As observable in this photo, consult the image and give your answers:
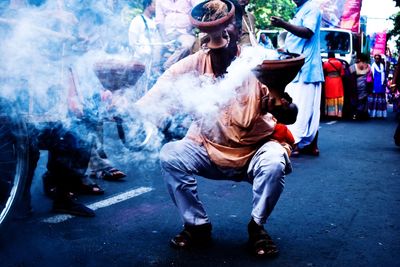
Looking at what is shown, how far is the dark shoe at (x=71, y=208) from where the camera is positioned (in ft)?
11.8

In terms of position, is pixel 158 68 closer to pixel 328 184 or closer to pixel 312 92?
pixel 312 92

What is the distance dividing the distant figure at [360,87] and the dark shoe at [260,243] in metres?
9.66

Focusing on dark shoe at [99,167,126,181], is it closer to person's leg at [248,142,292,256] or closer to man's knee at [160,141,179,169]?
man's knee at [160,141,179,169]

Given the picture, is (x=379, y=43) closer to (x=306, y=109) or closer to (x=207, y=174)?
(x=306, y=109)

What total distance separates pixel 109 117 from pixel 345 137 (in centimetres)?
570

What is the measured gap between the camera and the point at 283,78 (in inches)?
106

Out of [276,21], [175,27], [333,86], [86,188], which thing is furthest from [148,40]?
[333,86]

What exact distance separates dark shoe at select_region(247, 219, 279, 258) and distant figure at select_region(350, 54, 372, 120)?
9657 millimetres

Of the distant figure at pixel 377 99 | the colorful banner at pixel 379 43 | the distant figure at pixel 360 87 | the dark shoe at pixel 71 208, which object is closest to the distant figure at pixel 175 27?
the dark shoe at pixel 71 208

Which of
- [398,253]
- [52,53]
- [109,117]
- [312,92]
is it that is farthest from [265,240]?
[312,92]

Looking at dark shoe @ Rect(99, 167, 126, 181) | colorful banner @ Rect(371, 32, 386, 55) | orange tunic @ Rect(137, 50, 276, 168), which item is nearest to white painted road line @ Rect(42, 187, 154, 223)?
dark shoe @ Rect(99, 167, 126, 181)

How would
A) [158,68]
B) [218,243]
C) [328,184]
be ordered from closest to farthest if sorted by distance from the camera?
[218,243] < [328,184] < [158,68]

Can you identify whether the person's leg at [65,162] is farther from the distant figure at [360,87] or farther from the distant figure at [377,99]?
the distant figure at [377,99]

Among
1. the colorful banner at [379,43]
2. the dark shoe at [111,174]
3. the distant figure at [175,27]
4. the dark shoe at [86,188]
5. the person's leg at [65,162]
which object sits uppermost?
the distant figure at [175,27]
